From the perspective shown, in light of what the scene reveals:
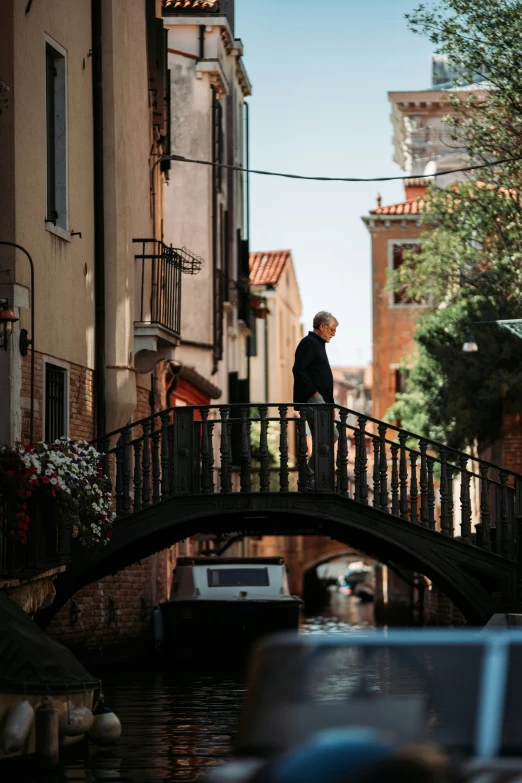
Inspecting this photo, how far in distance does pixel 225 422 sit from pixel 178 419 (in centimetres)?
57

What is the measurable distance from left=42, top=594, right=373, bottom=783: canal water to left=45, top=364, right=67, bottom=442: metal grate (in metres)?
2.80

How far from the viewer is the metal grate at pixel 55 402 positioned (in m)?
16.9

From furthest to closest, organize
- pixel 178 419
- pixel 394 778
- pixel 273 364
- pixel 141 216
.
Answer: pixel 273 364 → pixel 141 216 → pixel 178 419 → pixel 394 778

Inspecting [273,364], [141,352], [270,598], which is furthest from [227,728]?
[273,364]

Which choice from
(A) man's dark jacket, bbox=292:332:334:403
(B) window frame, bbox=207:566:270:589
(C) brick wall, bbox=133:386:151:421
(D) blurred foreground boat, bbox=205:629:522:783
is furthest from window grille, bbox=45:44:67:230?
(D) blurred foreground boat, bbox=205:629:522:783

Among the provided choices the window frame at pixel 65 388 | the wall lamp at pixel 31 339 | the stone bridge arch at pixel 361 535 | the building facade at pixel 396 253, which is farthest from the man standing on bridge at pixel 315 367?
the building facade at pixel 396 253

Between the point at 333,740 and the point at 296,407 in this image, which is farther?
the point at 296,407

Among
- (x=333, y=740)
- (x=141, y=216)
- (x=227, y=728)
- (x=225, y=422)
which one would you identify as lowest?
(x=227, y=728)

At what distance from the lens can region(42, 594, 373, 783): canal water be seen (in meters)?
9.99

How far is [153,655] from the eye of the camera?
23.3 meters

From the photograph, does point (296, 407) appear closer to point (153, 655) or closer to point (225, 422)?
point (225, 422)

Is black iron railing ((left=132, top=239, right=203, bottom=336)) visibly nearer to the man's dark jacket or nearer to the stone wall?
the man's dark jacket

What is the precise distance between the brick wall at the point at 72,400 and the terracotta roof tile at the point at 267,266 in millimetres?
38118

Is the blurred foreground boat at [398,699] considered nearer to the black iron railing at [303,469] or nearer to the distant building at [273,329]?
the black iron railing at [303,469]
